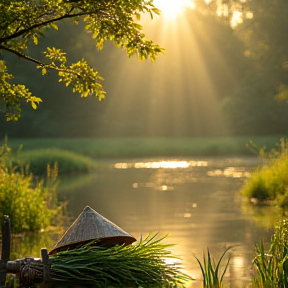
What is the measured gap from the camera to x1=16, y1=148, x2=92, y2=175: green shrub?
3045 cm

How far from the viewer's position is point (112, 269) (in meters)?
7.10

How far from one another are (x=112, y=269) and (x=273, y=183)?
11205 mm

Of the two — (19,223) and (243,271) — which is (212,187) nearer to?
(19,223)

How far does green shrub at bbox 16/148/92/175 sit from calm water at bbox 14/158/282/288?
1.20 metres

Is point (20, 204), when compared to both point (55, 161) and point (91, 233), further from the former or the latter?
point (55, 161)

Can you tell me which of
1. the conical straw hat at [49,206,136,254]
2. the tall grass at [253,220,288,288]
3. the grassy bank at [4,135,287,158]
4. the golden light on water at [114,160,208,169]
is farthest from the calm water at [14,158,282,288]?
the grassy bank at [4,135,287,158]

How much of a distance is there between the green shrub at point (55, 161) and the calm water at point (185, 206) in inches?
47.4

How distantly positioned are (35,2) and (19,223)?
594 cm

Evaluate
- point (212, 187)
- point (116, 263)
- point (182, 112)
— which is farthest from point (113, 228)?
point (182, 112)

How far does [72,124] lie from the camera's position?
60.2m

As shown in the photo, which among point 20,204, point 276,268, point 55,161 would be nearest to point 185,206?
point 20,204

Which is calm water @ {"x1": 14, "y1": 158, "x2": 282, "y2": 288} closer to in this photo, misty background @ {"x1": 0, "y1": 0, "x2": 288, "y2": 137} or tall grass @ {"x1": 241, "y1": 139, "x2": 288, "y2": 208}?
tall grass @ {"x1": 241, "y1": 139, "x2": 288, "y2": 208}

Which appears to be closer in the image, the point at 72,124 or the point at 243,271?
the point at 243,271

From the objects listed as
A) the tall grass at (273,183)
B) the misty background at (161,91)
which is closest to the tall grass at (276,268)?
the tall grass at (273,183)
